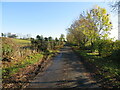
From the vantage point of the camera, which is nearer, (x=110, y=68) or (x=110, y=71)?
(x=110, y=71)

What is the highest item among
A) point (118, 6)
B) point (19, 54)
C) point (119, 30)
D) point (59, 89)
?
point (118, 6)

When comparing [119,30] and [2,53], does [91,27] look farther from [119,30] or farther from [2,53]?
[2,53]

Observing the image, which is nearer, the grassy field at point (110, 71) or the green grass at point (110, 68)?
the grassy field at point (110, 71)

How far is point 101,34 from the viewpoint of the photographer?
55.7 ft

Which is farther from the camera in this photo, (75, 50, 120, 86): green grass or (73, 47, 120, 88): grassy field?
(75, 50, 120, 86): green grass

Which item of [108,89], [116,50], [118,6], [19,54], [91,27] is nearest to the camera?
[108,89]

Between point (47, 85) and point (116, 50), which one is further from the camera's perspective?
point (116, 50)

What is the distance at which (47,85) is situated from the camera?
489 centimetres

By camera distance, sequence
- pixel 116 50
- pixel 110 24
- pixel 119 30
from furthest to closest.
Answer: pixel 110 24
pixel 116 50
pixel 119 30

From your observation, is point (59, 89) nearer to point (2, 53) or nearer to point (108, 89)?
point (108, 89)

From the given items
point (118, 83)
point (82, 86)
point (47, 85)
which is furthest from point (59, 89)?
point (118, 83)

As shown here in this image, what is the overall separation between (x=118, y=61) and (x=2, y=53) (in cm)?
1240

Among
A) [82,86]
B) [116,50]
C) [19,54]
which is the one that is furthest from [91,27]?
[82,86]

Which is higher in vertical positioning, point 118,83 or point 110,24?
point 110,24
